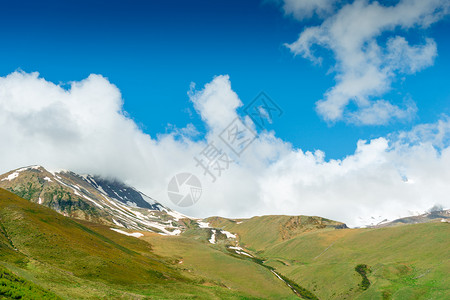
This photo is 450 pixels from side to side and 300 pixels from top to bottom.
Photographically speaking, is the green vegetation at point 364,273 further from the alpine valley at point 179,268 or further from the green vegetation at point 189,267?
the alpine valley at point 179,268

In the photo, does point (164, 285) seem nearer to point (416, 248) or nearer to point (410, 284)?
point (410, 284)

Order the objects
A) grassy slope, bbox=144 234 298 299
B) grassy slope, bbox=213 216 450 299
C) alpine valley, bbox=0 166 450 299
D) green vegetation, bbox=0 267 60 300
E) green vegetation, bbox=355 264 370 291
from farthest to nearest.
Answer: green vegetation, bbox=355 264 370 291 → grassy slope, bbox=144 234 298 299 → grassy slope, bbox=213 216 450 299 → alpine valley, bbox=0 166 450 299 → green vegetation, bbox=0 267 60 300

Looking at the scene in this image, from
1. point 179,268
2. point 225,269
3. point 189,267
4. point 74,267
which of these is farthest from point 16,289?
point 225,269

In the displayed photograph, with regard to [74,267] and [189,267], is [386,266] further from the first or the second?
[74,267]

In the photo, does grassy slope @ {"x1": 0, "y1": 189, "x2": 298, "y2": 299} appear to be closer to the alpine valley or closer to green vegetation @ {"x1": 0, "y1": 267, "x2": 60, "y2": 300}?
the alpine valley

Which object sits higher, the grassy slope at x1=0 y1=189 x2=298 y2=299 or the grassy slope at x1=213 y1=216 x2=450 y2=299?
the grassy slope at x1=213 y1=216 x2=450 y2=299

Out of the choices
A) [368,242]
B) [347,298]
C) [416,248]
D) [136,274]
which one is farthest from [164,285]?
[368,242]

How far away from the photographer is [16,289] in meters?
27.0

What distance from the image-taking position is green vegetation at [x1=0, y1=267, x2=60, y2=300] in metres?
25.7

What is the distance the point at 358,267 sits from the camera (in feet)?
442

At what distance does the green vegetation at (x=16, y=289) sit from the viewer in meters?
25.7

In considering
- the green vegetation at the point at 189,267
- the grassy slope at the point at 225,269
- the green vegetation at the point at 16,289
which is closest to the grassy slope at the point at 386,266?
the green vegetation at the point at 189,267

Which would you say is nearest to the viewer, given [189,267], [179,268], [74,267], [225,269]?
[74,267]

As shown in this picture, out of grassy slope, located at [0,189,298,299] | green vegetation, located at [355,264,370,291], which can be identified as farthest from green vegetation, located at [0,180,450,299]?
green vegetation, located at [355,264,370,291]
